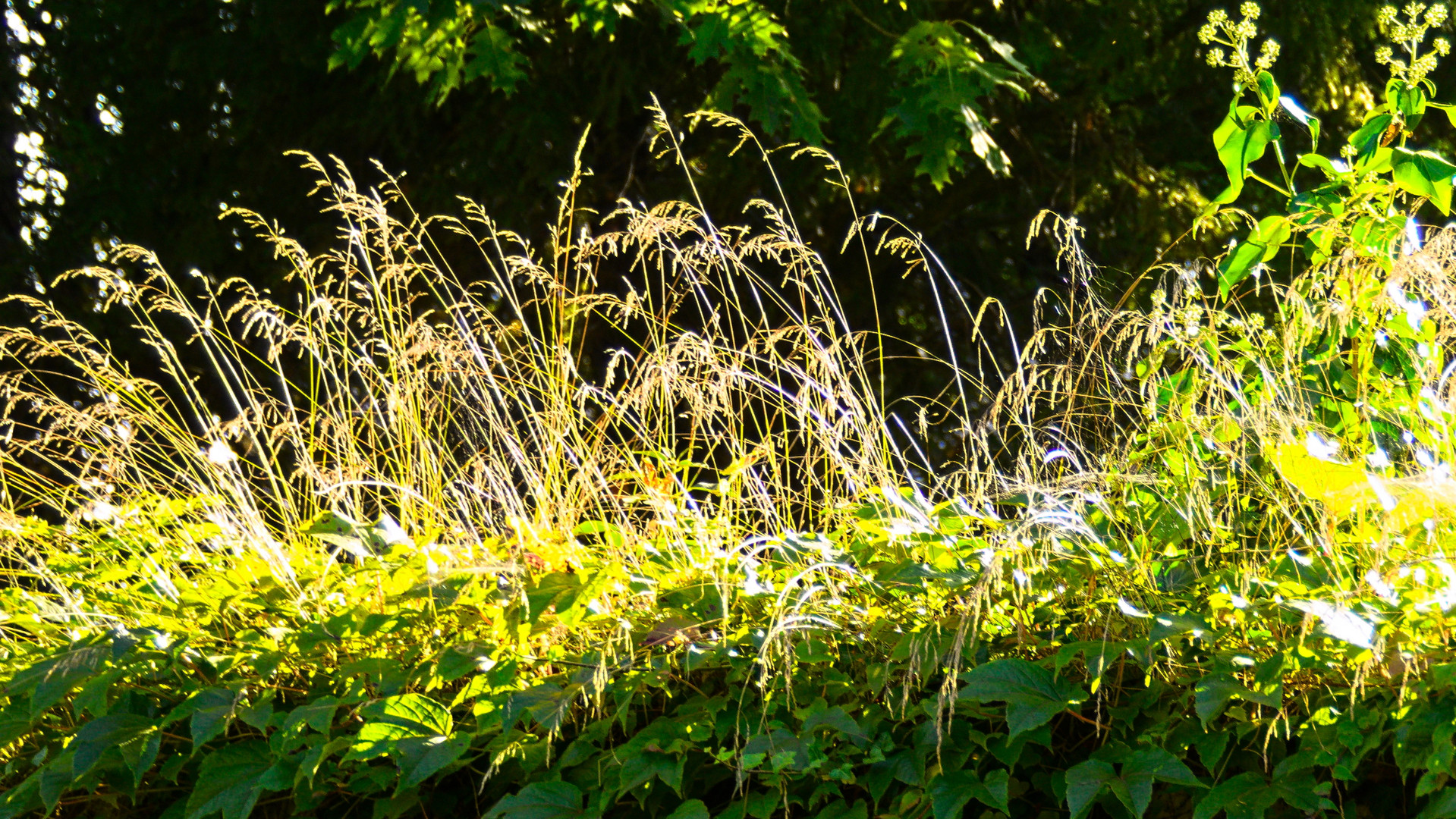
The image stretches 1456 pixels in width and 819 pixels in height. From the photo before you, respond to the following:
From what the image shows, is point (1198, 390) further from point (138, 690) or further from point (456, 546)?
point (138, 690)

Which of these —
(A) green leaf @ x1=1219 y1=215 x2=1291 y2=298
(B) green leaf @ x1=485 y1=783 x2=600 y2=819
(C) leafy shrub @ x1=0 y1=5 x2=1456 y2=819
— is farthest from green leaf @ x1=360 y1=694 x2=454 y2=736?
(A) green leaf @ x1=1219 y1=215 x2=1291 y2=298

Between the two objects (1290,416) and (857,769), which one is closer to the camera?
(857,769)

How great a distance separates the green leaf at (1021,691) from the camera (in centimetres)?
148

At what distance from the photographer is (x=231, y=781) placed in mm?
1712

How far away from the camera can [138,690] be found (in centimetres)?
188

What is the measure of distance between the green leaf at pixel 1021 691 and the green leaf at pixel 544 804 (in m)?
0.54

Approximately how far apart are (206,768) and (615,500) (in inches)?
29.6

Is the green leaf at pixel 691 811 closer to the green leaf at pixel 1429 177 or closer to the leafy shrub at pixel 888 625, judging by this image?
the leafy shrub at pixel 888 625

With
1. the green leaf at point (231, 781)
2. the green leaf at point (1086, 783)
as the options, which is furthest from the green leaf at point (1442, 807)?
the green leaf at point (231, 781)

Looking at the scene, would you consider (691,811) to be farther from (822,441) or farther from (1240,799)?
(822,441)

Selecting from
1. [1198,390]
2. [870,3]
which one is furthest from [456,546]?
[870,3]

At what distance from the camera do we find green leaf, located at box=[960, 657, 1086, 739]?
148 centimetres

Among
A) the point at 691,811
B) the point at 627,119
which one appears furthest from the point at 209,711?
the point at 627,119

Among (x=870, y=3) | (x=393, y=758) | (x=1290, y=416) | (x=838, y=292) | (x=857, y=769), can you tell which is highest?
(x=870, y=3)
